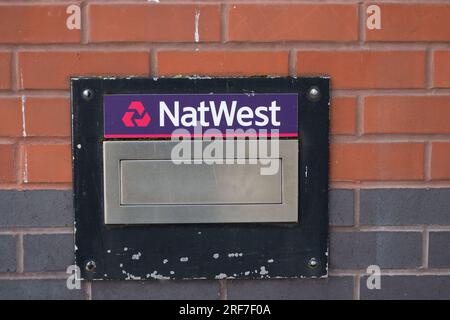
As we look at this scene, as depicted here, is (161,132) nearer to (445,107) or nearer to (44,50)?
(44,50)

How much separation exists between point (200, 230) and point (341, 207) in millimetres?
353

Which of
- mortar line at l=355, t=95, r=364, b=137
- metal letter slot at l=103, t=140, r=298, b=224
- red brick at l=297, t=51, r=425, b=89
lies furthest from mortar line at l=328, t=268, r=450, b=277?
red brick at l=297, t=51, r=425, b=89

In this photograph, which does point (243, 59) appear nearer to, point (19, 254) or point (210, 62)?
point (210, 62)

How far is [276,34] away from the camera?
→ 140 cm

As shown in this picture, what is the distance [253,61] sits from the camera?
1404 mm

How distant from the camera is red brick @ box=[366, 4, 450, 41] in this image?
1.40 meters

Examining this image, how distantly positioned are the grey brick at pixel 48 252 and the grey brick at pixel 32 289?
0.04 m

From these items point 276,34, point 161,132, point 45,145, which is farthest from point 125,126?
point 276,34

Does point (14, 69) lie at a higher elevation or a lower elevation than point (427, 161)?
higher

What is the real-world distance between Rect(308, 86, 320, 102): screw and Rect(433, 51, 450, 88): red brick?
0.29 meters

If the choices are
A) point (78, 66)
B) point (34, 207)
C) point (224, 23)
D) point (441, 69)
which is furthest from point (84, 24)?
point (441, 69)

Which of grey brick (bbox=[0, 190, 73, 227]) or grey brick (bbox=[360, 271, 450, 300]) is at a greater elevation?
grey brick (bbox=[0, 190, 73, 227])

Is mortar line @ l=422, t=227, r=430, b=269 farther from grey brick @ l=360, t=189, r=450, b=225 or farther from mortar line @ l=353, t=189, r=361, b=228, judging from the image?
mortar line @ l=353, t=189, r=361, b=228

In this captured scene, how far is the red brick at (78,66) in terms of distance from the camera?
1.40 meters
